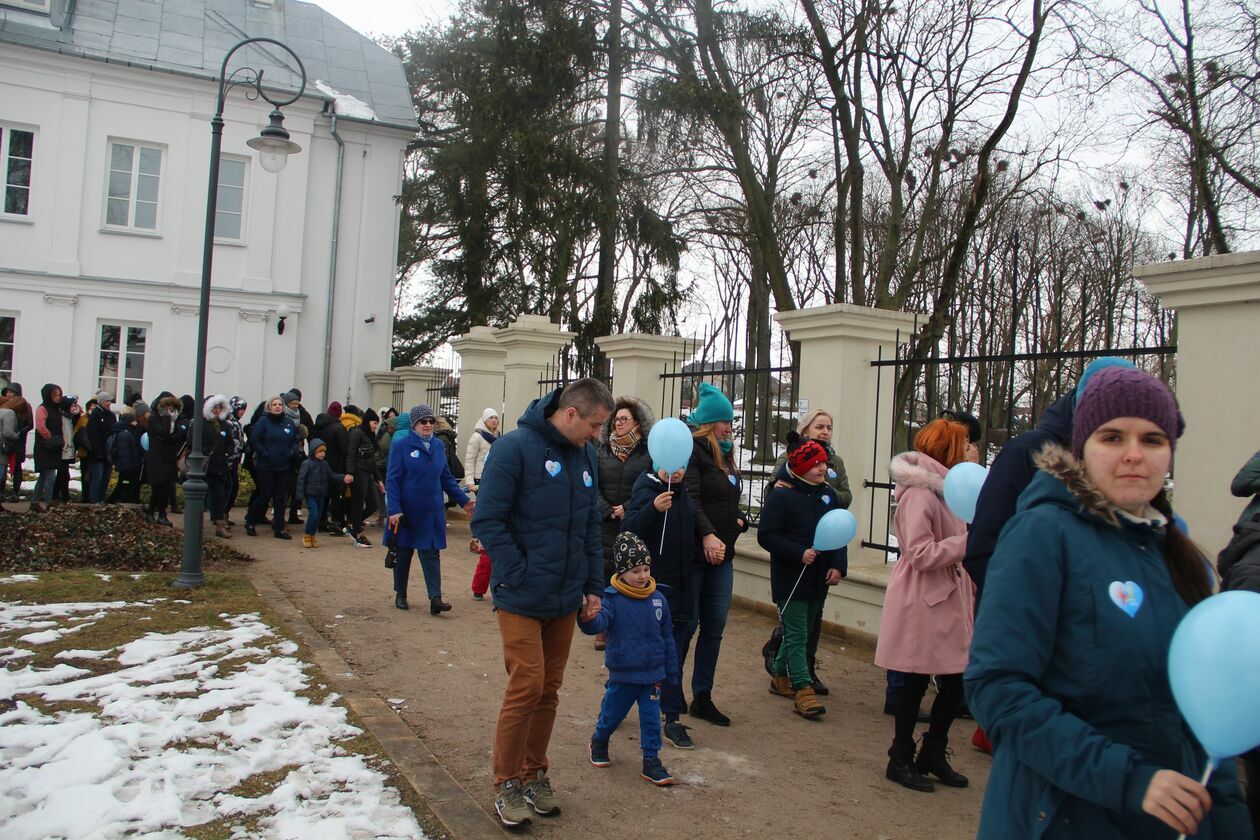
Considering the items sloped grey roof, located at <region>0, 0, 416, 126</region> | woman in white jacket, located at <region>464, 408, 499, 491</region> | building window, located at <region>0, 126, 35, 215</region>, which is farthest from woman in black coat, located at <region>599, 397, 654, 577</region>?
building window, located at <region>0, 126, 35, 215</region>

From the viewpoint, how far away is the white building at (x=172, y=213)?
768 inches

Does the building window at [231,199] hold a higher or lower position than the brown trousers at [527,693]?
higher

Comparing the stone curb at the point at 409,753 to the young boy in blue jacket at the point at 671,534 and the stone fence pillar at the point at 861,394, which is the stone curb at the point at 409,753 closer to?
the young boy in blue jacket at the point at 671,534

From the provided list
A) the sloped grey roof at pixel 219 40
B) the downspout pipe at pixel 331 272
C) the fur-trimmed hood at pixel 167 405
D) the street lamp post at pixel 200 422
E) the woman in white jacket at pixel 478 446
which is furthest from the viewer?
the downspout pipe at pixel 331 272

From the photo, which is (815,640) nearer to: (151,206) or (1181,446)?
(1181,446)

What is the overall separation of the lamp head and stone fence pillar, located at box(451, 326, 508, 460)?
529cm

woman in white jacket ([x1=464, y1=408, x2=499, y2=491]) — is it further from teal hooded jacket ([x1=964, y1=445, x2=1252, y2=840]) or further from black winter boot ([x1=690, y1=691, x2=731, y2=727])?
teal hooded jacket ([x1=964, y1=445, x2=1252, y2=840])

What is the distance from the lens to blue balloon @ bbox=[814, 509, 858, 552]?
5.77 metres

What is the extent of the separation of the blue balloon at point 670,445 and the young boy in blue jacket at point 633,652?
0.62 m

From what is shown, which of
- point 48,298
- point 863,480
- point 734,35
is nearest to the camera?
point 863,480

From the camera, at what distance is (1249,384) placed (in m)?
5.02

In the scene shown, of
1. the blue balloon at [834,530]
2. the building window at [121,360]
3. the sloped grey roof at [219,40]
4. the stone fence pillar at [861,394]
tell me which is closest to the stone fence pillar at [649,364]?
the stone fence pillar at [861,394]

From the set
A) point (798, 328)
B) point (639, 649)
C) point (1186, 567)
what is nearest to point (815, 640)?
point (639, 649)

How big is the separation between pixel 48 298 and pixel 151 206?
278 cm
